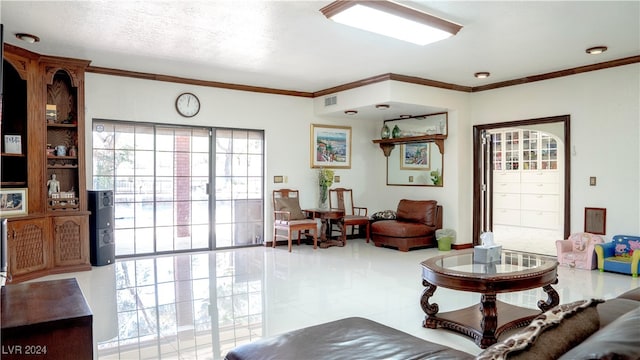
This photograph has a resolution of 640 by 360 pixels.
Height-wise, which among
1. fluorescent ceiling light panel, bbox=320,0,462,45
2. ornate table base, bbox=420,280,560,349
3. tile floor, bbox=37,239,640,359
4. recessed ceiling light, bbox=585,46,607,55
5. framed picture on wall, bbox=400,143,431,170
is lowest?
tile floor, bbox=37,239,640,359

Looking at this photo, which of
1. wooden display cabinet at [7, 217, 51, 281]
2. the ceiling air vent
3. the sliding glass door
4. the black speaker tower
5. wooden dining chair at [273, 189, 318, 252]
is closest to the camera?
wooden display cabinet at [7, 217, 51, 281]

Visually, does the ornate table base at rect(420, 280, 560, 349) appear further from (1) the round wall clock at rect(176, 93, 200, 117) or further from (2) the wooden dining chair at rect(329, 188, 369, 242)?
(1) the round wall clock at rect(176, 93, 200, 117)

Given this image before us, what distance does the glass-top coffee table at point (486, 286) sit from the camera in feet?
10.1

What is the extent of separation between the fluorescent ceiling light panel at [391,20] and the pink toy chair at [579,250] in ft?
11.0

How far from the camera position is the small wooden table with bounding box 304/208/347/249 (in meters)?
7.31

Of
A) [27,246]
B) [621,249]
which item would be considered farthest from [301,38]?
[621,249]

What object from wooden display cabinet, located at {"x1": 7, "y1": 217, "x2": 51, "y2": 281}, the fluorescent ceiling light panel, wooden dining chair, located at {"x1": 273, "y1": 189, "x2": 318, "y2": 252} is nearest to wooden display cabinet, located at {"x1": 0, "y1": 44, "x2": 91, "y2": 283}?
wooden display cabinet, located at {"x1": 7, "y1": 217, "x2": 51, "y2": 281}

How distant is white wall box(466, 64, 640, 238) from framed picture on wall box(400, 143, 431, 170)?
190 centimetres

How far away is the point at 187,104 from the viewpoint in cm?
672

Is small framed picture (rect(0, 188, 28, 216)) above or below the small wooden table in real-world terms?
above

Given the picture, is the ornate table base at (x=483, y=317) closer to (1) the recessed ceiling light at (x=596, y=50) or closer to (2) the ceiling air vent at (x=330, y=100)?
(1) the recessed ceiling light at (x=596, y=50)

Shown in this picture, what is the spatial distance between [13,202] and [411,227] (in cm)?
536

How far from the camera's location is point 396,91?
638cm

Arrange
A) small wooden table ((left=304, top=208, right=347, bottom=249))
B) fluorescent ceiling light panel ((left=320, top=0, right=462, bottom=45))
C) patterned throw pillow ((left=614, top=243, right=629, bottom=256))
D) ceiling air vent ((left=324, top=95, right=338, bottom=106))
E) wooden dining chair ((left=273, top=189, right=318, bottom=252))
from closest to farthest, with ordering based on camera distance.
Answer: fluorescent ceiling light panel ((left=320, top=0, right=462, bottom=45))
patterned throw pillow ((left=614, top=243, right=629, bottom=256))
wooden dining chair ((left=273, top=189, right=318, bottom=252))
small wooden table ((left=304, top=208, right=347, bottom=249))
ceiling air vent ((left=324, top=95, right=338, bottom=106))
